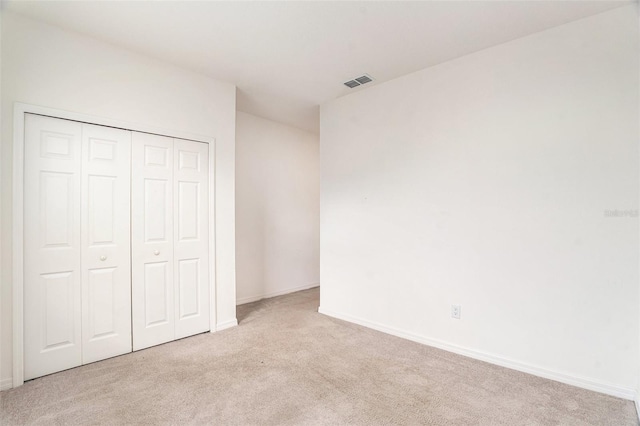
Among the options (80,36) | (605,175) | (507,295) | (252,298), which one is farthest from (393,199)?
(80,36)

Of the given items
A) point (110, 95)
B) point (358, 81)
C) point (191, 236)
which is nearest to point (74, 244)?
point (191, 236)

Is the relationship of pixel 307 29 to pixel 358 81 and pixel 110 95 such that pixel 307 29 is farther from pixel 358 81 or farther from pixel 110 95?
pixel 110 95

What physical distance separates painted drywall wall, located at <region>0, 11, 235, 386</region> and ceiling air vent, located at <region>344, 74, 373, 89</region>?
50.9 inches

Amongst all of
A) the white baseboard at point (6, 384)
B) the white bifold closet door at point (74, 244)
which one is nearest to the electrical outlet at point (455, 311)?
the white bifold closet door at point (74, 244)

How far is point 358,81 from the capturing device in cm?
329

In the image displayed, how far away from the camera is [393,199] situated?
3250mm

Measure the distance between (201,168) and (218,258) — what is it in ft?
3.19

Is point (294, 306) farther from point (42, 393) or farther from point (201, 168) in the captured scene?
point (42, 393)

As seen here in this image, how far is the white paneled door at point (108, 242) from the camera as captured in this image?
2.31 meters

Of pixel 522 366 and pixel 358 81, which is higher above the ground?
pixel 358 81

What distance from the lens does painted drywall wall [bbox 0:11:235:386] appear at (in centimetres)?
217

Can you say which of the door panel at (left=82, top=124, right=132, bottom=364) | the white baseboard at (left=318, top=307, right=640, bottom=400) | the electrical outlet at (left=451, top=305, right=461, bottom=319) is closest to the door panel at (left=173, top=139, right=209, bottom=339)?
the door panel at (left=82, top=124, right=132, bottom=364)

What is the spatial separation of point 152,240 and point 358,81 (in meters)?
2.63

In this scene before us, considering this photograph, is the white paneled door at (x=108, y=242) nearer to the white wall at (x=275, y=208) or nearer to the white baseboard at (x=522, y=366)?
the white wall at (x=275, y=208)
